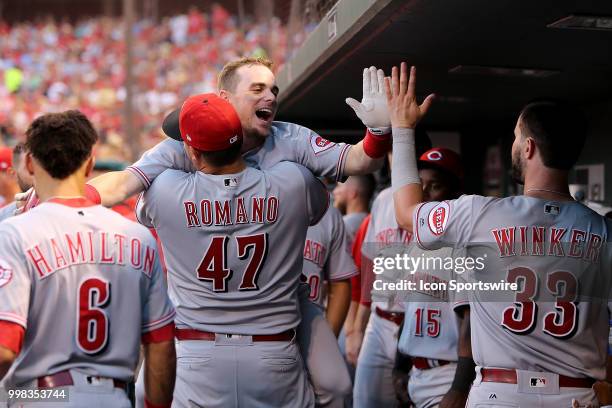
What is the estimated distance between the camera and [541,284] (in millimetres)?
2484

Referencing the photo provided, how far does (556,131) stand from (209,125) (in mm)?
1136

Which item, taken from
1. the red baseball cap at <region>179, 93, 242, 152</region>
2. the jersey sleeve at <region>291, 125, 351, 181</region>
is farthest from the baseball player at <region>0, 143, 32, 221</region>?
the jersey sleeve at <region>291, 125, 351, 181</region>

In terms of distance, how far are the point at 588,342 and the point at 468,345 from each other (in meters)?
0.58

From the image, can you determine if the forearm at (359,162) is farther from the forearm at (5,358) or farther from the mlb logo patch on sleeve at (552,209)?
the forearm at (5,358)

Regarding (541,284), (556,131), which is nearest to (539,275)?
(541,284)

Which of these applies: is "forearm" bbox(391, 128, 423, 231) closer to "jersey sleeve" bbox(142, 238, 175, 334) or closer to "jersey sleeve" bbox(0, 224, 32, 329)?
"jersey sleeve" bbox(142, 238, 175, 334)

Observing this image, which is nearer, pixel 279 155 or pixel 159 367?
pixel 159 367

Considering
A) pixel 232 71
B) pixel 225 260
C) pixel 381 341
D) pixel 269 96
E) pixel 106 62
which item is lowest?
pixel 381 341

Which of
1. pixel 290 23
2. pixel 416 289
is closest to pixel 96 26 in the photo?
pixel 290 23

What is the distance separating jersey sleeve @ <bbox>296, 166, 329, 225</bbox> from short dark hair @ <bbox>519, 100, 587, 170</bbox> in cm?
83

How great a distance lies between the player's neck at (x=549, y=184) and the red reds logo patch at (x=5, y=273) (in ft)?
5.03

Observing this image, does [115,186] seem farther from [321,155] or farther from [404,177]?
[404,177]

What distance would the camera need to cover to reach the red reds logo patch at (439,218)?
2568 millimetres

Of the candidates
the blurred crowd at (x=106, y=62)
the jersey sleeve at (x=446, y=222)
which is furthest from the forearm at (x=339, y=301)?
the blurred crowd at (x=106, y=62)
